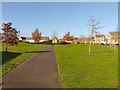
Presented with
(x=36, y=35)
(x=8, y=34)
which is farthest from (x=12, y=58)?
(x=36, y=35)

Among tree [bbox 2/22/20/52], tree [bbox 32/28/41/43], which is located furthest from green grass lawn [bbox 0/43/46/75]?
tree [bbox 32/28/41/43]

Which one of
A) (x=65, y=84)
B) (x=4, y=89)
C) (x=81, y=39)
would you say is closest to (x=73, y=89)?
(x=65, y=84)

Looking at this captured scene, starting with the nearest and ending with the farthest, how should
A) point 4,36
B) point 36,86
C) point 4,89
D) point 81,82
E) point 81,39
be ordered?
point 4,89
point 36,86
point 81,82
point 4,36
point 81,39

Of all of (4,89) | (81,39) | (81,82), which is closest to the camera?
(4,89)

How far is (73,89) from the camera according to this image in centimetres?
1044

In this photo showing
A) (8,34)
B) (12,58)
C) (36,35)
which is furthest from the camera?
(36,35)

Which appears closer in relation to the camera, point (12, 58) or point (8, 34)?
point (12, 58)

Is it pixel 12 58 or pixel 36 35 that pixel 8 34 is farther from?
pixel 36 35

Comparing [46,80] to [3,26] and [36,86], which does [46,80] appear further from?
[3,26]

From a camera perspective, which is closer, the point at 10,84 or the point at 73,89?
the point at 73,89

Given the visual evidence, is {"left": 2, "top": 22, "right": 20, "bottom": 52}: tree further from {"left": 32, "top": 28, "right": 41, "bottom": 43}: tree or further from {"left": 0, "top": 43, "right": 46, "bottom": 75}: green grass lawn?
{"left": 32, "top": 28, "right": 41, "bottom": 43}: tree

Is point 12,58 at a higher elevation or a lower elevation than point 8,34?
lower

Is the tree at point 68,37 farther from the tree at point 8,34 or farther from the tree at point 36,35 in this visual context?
the tree at point 8,34

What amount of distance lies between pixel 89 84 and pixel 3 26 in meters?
26.5
